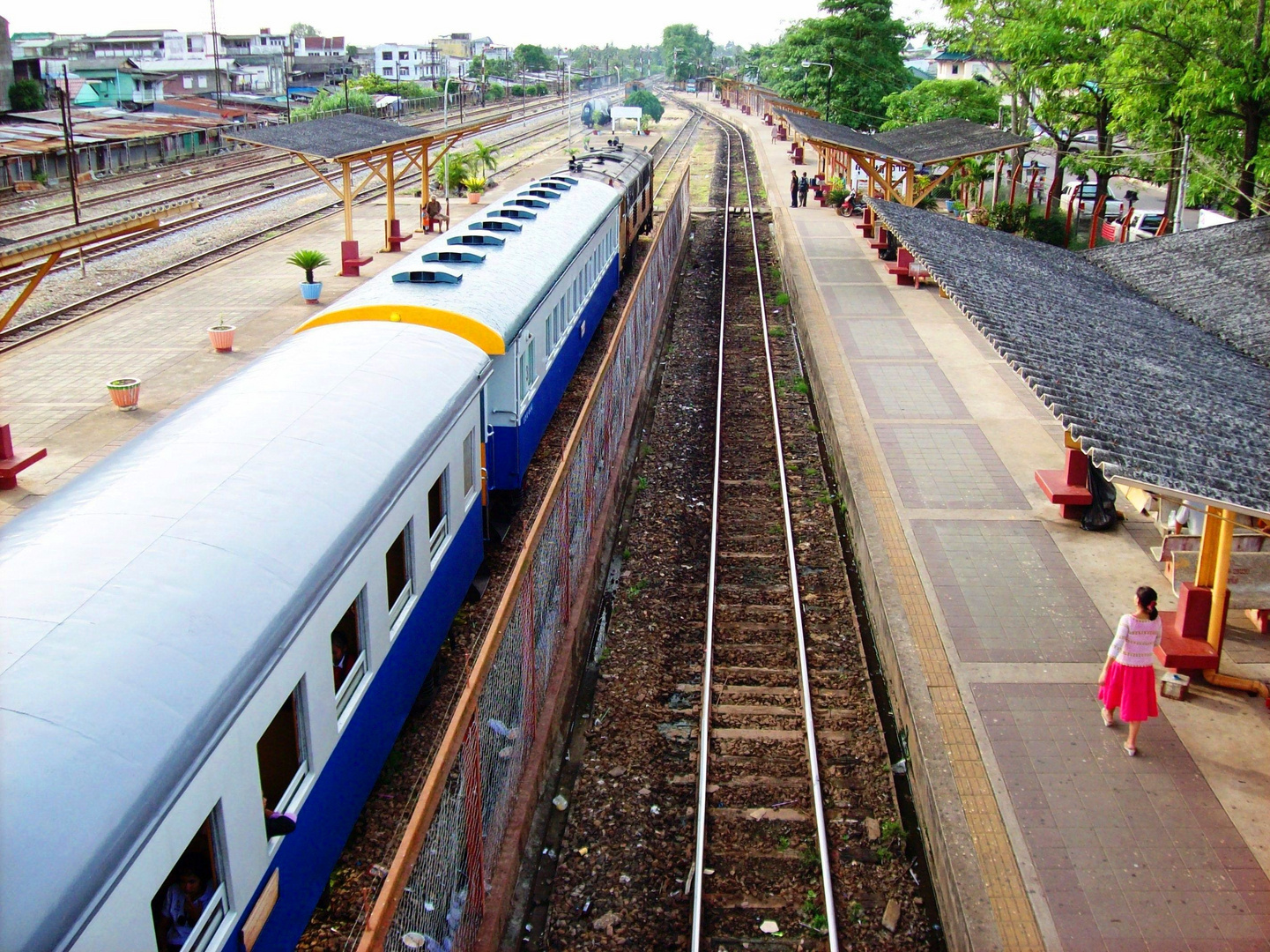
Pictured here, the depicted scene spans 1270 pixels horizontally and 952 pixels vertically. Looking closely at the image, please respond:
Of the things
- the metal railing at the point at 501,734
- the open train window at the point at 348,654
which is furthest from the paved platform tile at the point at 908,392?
the open train window at the point at 348,654

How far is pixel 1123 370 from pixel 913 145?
18.3 m

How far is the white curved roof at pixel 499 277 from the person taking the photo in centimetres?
1102

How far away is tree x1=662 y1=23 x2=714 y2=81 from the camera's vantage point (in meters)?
159

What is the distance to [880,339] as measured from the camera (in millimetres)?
20156

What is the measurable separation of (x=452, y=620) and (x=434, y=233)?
73.2ft

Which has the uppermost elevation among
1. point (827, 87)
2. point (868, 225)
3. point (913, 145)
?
point (827, 87)

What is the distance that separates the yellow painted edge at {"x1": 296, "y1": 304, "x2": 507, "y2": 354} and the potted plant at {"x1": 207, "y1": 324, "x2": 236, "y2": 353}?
8.74 meters

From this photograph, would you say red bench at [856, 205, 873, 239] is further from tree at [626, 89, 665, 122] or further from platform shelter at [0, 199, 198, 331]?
tree at [626, 89, 665, 122]

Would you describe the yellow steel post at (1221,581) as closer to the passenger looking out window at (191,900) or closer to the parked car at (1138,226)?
the passenger looking out window at (191,900)

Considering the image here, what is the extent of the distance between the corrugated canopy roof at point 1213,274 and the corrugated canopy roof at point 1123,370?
22cm

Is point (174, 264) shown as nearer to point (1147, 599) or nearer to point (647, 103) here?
point (1147, 599)

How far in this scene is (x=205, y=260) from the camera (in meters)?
26.8

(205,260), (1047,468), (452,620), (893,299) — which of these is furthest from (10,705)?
(205,260)

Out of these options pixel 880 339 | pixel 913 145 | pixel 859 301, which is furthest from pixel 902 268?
pixel 880 339
